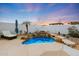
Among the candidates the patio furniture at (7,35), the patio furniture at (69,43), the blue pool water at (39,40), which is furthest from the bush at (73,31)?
the patio furniture at (7,35)

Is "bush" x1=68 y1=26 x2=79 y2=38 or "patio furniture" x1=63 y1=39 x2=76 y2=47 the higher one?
"bush" x1=68 y1=26 x2=79 y2=38

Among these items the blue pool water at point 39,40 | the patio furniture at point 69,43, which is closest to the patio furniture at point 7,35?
the blue pool water at point 39,40

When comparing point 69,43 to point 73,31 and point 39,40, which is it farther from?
point 39,40

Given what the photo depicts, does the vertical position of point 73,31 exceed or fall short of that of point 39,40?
it exceeds it

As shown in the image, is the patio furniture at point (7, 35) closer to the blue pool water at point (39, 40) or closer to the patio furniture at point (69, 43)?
the blue pool water at point (39, 40)

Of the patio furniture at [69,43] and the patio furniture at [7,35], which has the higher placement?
the patio furniture at [7,35]

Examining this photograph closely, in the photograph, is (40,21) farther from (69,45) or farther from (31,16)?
(69,45)

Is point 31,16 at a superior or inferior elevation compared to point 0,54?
superior

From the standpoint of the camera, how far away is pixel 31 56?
1838 mm

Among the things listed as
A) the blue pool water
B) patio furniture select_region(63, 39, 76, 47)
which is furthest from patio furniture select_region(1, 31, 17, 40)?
patio furniture select_region(63, 39, 76, 47)

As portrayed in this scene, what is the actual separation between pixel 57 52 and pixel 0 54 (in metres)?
0.68

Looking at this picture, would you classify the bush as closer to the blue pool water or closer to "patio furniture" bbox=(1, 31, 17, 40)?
the blue pool water

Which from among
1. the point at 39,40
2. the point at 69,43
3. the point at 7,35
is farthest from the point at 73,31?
the point at 7,35

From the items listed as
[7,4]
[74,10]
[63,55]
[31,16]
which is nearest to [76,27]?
[74,10]
